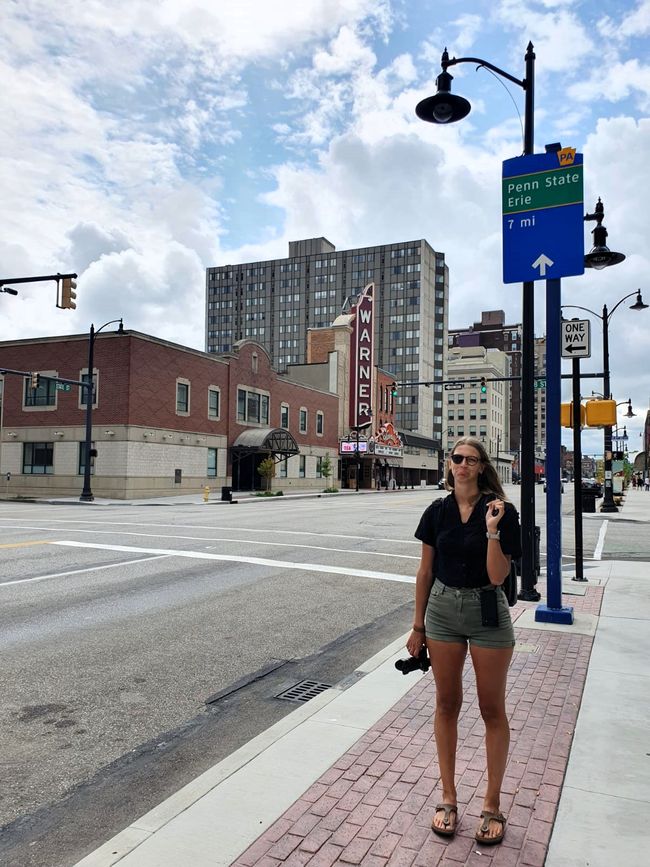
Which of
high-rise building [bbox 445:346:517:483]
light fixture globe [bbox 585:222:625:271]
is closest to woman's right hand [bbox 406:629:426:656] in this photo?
light fixture globe [bbox 585:222:625:271]

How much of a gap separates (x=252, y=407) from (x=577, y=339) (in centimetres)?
4400

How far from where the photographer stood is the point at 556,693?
210 inches

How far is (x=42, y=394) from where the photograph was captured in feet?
139

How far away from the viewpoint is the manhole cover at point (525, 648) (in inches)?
258

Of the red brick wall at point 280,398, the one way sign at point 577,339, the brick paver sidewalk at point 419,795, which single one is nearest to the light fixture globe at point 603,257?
the one way sign at point 577,339

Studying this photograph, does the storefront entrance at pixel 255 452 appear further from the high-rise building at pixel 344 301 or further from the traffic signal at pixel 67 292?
the high-rise building at pixel 344 301

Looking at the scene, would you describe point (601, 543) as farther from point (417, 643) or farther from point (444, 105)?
point (417, 643)

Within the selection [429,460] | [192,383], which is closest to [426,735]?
[192,383]

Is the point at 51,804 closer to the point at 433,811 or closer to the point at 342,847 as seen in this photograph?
the point at 342,847

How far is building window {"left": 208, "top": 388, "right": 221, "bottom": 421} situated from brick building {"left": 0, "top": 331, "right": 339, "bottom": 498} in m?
0.07

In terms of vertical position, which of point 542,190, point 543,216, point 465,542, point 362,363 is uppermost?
point 362,363

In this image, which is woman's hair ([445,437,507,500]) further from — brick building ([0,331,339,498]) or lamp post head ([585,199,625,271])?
brick building ([0,331,339,498])

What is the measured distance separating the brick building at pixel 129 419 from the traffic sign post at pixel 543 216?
3378cm

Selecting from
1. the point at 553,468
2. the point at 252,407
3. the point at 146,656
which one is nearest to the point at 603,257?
the point at 553,468
